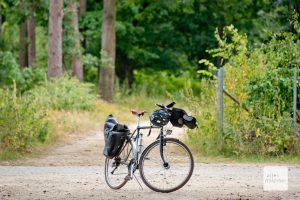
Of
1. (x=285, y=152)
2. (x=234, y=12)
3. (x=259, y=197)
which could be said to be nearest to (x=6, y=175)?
(x=259, y=197)

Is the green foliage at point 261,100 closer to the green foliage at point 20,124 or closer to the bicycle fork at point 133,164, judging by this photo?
the green foliage at point 20,124

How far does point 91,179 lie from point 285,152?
16.6 ft

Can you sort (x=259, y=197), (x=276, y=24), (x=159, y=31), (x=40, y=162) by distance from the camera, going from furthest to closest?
(x=159, y=31) < (x=276, y=24) < (x=40, y=162) < (x=259, y=197)

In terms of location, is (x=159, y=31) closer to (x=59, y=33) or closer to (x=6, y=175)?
(x=59, y=33)

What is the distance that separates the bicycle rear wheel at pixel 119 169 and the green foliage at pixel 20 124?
5603mm

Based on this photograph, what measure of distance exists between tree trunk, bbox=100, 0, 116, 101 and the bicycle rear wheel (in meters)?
21.8

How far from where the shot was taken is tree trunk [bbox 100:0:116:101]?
3494 cm

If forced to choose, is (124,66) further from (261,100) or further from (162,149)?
(162,149)

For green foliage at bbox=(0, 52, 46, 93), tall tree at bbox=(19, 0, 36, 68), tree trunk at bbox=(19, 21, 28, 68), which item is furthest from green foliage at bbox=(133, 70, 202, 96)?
green foliage at bbox=(0, 52, 46, 93)

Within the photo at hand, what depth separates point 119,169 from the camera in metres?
12.5

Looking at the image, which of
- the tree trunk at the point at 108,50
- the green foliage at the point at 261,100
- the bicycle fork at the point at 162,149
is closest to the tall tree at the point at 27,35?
the tree trunk at the point at 108,50

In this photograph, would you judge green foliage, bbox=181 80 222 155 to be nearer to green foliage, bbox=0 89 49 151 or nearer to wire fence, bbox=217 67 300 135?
wire fence, bbox=217 67 300 135

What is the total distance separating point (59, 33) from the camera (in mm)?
27297

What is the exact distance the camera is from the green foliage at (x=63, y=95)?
86.1 ft
